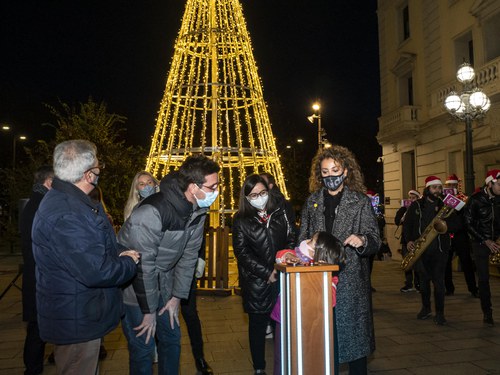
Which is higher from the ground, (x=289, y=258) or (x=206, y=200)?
(x=206, y=200)

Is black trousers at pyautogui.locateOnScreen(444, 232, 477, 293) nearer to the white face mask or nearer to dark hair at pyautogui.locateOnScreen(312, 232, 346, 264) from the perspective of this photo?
the white face mask

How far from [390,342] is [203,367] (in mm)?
2347

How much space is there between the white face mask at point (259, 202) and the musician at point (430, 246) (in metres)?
3.24

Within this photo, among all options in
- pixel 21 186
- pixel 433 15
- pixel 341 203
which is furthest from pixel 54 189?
pixel 21 186

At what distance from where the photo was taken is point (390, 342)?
208 inches

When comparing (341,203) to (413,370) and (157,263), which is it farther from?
(413,370)

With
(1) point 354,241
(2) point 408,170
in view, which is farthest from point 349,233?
(2) point 408,170

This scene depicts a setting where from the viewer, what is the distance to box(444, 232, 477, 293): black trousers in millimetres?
7969

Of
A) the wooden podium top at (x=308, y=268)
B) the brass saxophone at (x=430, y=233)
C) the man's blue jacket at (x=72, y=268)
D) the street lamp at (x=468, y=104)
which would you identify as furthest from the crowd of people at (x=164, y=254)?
the street lamp at (x=468, y=104)

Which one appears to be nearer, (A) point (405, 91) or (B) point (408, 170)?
(B) point (408, 170)

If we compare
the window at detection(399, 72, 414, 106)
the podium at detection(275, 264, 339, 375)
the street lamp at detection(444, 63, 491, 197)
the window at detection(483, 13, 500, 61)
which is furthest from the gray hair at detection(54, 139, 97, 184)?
the window at detection(399, 72, 414, 106)

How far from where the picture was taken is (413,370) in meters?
4.36

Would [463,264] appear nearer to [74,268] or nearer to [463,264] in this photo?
[463,264]

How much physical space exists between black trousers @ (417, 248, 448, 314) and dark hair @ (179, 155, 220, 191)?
4248 millimetres
